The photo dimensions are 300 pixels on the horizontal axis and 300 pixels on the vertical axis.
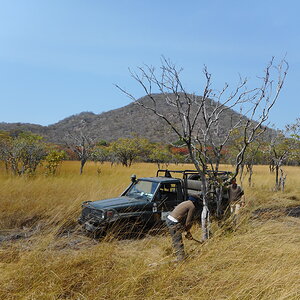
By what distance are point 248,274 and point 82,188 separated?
7.75 meters

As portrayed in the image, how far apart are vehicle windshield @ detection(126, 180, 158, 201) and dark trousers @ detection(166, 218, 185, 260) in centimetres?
219

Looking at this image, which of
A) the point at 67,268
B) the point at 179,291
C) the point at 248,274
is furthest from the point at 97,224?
the point at 248,274

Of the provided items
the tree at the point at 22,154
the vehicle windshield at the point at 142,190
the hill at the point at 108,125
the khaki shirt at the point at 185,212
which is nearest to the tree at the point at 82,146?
the tree at the point at 22,154

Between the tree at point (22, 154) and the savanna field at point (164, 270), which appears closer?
the savanna field at point (164, 270)

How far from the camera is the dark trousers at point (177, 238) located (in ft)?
13.2

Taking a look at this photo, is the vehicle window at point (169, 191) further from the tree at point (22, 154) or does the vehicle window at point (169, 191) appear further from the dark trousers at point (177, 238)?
the tree at point (22, 154)

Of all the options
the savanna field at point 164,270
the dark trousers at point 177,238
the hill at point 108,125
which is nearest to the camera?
the savanna field at point 164,270

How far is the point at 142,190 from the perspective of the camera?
23.0 feet

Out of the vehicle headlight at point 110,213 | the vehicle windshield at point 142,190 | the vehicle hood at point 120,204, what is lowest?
the vehicle headlight at point 110,213

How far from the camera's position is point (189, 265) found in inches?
147

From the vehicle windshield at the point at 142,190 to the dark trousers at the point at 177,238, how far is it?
2.19 meters

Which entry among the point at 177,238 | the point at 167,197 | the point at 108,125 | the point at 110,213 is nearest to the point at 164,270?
the point at 177,238

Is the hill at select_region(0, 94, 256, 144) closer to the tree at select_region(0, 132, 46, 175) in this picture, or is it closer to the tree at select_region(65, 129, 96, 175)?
the tree at select_region(65, 129, 96, 175)

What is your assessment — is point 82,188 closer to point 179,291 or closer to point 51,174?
point 51,174
